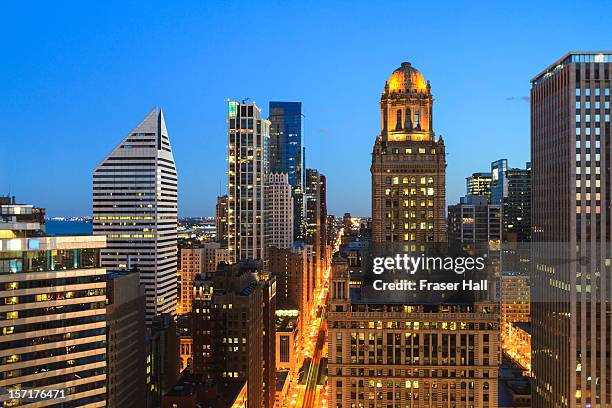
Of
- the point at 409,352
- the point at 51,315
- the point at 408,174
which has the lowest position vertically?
the point at 409,352

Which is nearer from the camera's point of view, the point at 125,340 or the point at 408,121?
the point at 408,121

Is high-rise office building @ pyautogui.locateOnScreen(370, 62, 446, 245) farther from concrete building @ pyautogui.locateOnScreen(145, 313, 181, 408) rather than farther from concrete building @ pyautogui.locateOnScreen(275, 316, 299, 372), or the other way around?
concrete building @ pyautogui.locateOnScreen(275, 316, 299, 372)

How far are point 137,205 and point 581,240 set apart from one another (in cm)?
11414

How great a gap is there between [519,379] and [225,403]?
45908mm

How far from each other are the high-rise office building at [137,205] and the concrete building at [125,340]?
57803 millimetres

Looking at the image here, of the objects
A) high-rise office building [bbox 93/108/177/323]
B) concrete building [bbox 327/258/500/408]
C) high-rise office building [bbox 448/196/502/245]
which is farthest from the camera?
high-rise office building [bbox 448/196/502/245]

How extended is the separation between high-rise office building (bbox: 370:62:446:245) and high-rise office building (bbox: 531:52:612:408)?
66.9ft

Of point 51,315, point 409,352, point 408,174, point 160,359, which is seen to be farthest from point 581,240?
point 160,359

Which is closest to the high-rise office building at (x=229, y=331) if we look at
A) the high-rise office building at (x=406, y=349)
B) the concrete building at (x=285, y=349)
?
the concrete building at (x=285, y=349)

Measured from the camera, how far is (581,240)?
79688 mm

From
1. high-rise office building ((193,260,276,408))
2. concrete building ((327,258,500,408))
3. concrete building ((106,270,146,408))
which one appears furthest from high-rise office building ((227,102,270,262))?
concrete building ((327,258,500,408))

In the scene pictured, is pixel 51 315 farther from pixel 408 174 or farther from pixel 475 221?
pixel 475 221

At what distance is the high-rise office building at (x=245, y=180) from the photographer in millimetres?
191375

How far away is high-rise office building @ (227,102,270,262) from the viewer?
191 meters
